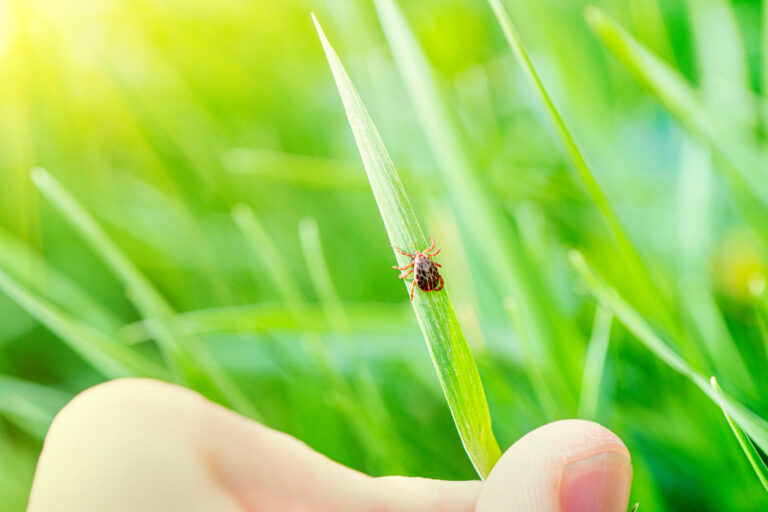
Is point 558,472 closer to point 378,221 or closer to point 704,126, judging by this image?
point 704,126

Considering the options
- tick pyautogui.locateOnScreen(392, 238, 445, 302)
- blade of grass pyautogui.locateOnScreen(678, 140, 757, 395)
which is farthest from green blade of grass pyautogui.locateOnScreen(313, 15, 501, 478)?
blade of grass pyautogui.locateOnScreen(678, 140, 757, 395)

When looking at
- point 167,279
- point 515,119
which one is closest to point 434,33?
point 515,119

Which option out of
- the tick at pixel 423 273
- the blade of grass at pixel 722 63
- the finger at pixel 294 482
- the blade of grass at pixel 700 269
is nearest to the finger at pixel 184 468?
the finger at pixel 294 482

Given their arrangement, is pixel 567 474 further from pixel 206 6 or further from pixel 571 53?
pixel 206 6

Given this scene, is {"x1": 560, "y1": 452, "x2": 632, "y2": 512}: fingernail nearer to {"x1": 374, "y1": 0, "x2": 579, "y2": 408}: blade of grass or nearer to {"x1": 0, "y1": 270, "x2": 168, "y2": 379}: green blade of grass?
{"x1": 374, "y1": 0, "x2": 579, "y2": 408}: blade of grass

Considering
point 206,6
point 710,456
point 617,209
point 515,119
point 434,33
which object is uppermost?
point 206,6

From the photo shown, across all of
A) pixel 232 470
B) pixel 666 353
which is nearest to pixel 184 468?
pixel 232 470

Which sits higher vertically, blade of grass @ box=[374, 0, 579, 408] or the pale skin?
blade of grass @ box=[374, 0, 579, 408]
